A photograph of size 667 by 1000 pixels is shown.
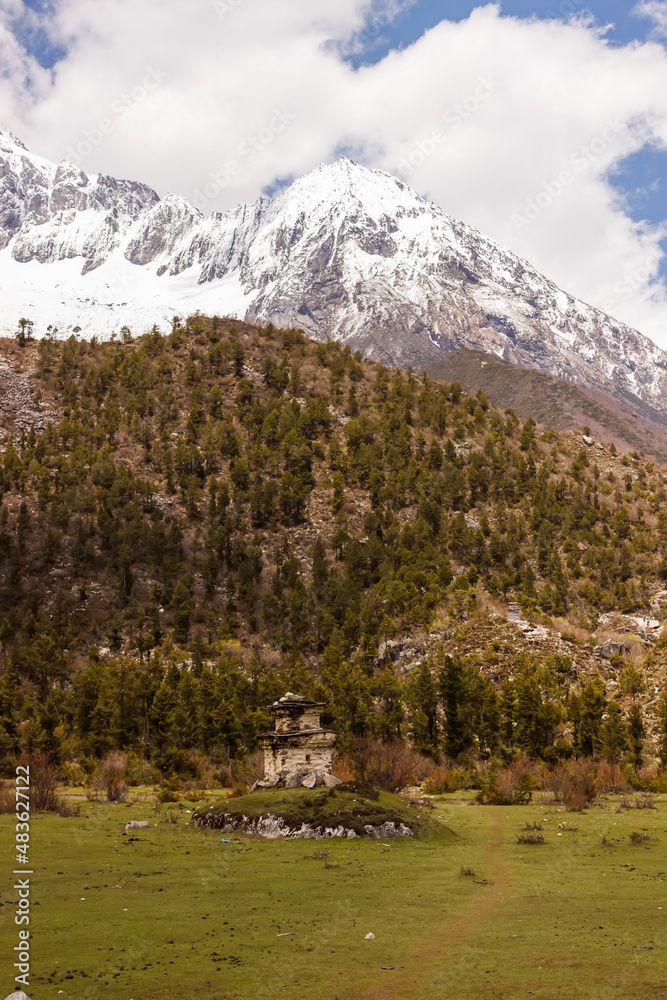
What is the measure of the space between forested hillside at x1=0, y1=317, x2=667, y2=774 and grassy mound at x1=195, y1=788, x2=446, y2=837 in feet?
62.9

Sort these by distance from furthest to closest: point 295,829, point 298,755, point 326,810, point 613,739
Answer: point 613,739
point 298,755
point 326,810
point 295,829

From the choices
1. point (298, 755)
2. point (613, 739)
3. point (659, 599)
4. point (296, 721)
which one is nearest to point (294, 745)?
point (298, 755)

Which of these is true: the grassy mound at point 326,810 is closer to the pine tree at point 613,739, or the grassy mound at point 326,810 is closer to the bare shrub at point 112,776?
the bare shrub at point 112,776

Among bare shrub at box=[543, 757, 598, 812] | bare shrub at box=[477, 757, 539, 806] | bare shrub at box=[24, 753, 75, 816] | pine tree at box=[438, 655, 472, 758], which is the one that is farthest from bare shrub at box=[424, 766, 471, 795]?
bare shrub at box=[24, 753, 75, 816]

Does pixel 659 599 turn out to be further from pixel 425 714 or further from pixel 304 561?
pixel 304 561

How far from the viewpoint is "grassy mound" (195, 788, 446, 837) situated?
67.2 feet

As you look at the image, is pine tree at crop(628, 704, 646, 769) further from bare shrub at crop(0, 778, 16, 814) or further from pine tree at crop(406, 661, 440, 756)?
bare shrub at crop(0, 778, 16, 814)

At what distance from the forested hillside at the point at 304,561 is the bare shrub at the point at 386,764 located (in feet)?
9.96

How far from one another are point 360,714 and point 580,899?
104ft

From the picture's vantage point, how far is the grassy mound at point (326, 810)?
20.5m

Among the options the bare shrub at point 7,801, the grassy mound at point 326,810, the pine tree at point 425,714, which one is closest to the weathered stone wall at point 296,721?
the grassy mound at point 326,810

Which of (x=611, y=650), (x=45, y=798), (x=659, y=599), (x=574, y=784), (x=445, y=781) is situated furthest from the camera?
(x=659, y=599)

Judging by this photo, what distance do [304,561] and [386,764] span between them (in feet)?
141

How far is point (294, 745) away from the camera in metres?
24.9
